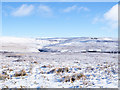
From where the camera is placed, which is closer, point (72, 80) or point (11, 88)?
point (11, 88)

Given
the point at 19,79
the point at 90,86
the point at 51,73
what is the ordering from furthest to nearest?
the point at 51,73, the point at 19,79, the point at 90,86

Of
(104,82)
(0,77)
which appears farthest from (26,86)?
(104,82)

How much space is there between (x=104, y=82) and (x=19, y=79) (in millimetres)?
5260

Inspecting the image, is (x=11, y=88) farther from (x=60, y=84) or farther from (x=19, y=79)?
(x=60, y=84)

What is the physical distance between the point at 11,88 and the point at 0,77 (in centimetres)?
245

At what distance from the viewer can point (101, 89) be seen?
7582mm

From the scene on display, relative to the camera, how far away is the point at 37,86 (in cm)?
794

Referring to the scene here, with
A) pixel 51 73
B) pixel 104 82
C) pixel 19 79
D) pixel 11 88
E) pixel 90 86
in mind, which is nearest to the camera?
pixel 11 88

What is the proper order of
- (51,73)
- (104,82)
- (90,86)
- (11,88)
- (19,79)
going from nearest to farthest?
(11,88), (90,86), (104,82), (19,79), (51,73)

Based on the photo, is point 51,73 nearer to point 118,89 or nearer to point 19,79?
point 19,79

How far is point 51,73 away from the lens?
1113 centimetres

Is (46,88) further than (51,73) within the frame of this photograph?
No

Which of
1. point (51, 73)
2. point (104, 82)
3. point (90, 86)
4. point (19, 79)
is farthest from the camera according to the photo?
point (51, 73)

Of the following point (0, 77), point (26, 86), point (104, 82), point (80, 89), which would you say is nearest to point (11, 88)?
point (26, 86)
